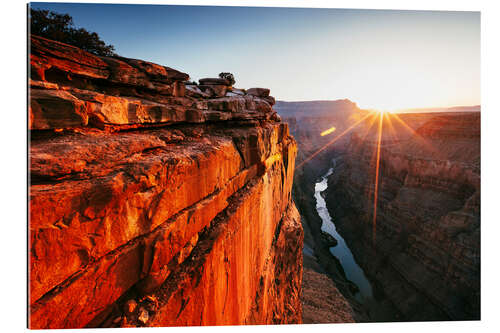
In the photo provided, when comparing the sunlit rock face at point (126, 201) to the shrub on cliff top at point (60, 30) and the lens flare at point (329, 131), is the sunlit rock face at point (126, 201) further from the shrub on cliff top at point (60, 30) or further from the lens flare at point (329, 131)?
the lens flare at point (329, 131)

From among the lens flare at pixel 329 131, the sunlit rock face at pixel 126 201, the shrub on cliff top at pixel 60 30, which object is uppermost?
the lens flare at pixel 329 131

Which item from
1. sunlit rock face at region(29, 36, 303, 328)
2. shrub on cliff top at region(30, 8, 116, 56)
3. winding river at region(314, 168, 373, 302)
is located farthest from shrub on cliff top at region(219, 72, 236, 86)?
winding river at region(314, 168, 373, 302)

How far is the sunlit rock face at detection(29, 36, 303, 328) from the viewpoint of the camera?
1.42m

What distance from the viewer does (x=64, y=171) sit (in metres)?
1.52

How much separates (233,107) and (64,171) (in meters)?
3.21

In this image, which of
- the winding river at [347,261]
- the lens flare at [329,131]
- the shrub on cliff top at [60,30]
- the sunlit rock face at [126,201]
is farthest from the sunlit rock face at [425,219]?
the lens flare at [329,131]

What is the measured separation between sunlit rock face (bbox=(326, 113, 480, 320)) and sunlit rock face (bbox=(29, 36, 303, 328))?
14.4 meters

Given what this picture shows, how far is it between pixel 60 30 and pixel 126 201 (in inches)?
104

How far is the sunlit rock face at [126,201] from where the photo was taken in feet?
4.67

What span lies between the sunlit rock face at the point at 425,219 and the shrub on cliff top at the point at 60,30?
692 inches

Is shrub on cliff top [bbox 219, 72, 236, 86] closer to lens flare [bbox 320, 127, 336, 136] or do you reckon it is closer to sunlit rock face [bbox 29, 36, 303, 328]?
sunlit rock face [bbox 29, 36, 303, 328]

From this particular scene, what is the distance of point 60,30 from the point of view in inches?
106

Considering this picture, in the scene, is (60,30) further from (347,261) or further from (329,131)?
(329,131)
